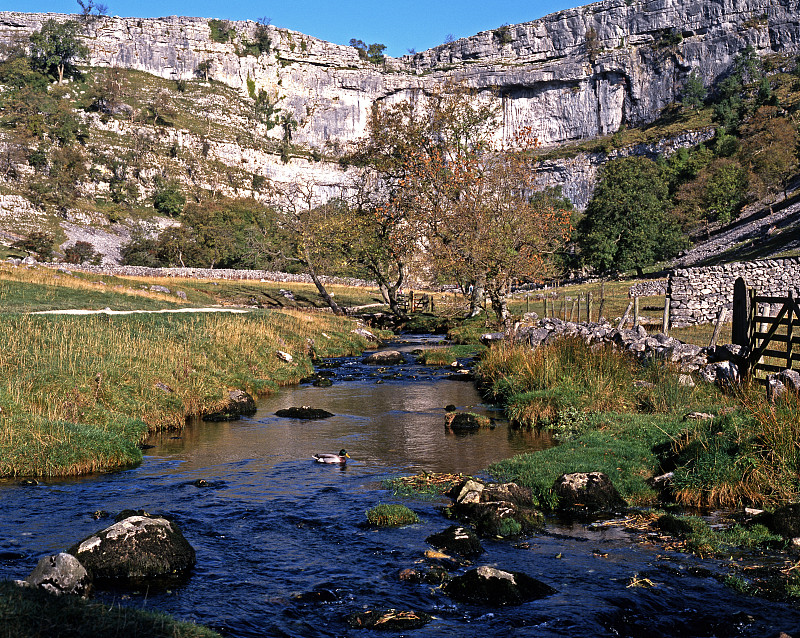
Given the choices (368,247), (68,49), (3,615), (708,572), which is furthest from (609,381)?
(68,49)

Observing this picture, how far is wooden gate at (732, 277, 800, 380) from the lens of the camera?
638 inches

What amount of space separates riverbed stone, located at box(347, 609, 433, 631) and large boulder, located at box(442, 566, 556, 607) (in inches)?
27.6

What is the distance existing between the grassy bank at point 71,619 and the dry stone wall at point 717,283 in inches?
1439

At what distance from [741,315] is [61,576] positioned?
1961cm

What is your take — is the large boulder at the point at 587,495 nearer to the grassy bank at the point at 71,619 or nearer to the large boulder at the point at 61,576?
the grassy bank at the point at 71,619

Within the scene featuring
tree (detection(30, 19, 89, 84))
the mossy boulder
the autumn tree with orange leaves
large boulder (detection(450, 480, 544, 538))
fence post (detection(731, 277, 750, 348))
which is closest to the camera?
large boulder (detection(450, 480, 544, 538))

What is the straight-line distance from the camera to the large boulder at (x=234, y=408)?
1931cm

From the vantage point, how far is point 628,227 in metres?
82.4

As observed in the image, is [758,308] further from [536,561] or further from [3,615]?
[3,615]

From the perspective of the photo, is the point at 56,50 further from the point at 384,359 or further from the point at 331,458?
the point at 331,458

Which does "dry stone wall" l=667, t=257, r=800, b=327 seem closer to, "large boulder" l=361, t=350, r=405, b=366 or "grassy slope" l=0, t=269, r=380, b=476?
"large boulder" l=361, t=350, r=405, b=366

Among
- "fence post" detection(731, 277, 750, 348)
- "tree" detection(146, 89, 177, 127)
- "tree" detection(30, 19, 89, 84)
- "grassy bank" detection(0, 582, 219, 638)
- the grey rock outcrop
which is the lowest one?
"grassy bank" detection(0, 582, 219, 638)

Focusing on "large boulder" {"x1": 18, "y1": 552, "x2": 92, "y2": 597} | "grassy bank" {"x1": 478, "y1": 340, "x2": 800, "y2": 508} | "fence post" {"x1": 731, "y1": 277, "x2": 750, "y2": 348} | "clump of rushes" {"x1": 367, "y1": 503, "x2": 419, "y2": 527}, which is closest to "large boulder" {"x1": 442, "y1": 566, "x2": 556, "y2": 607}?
"clump of rushes" {"x1": 367, "y1": 503, "x2": 419, "y2": 527}

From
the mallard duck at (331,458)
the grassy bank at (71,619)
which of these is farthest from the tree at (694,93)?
the grassy bank at (71,619)
